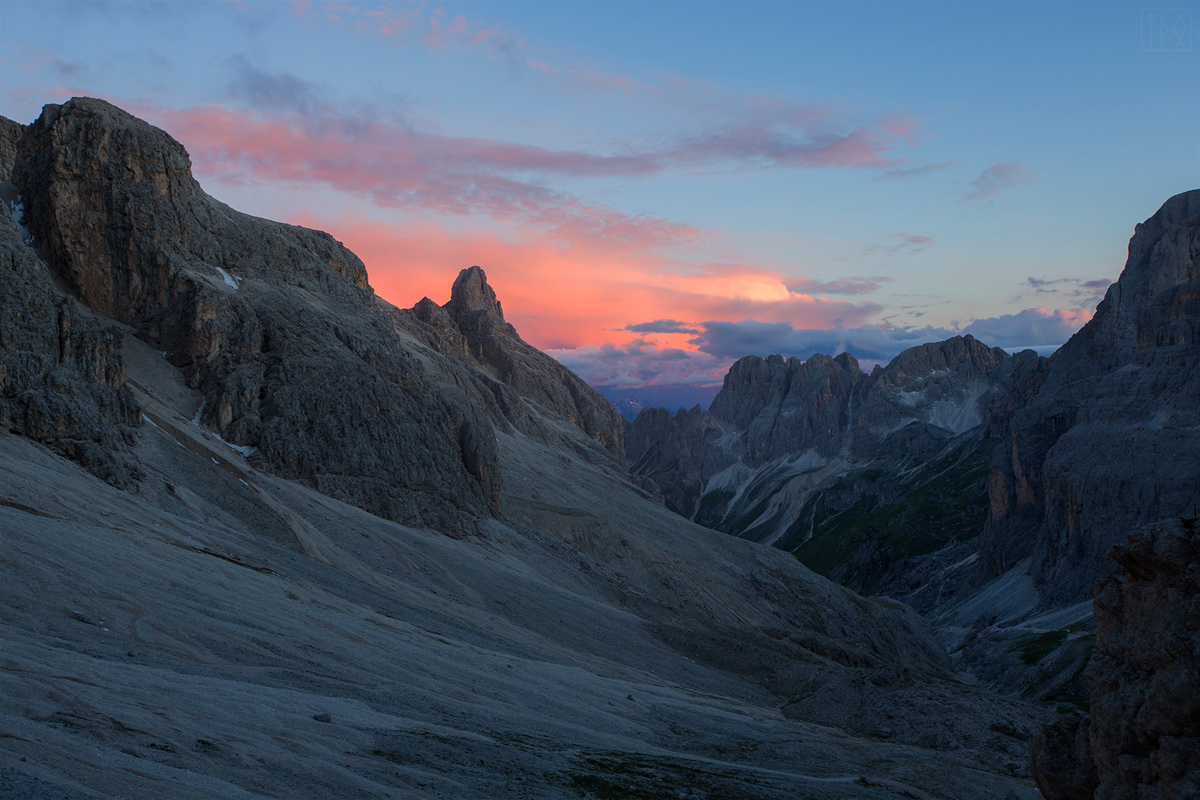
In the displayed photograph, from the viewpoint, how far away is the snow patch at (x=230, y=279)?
8288cm

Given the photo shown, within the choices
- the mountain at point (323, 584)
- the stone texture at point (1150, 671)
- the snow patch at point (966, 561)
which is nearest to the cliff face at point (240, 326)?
the mountain at point (323, 584)

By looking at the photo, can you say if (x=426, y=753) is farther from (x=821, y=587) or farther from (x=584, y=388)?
(x=584, y=388)

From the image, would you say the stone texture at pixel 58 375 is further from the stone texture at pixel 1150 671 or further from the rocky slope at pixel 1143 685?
the stone texture at pixel 1150 671

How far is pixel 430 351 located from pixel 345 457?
157 ft

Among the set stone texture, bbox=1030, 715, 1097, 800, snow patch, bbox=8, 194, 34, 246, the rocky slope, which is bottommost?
stone texture, bbox=1030, 715, 1097, 800

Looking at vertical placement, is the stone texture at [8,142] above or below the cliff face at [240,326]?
above

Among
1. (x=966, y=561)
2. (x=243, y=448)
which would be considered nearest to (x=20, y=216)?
(x=243, y=448)

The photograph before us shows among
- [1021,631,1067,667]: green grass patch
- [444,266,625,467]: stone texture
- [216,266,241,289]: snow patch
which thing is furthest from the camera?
[444,266,625,467]: stone texture

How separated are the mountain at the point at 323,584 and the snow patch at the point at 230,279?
1.24 feet

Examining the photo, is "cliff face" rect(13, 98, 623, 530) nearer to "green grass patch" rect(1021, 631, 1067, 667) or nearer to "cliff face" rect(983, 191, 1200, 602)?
"green grass patch" rect(1021, 631, 1067, 667)

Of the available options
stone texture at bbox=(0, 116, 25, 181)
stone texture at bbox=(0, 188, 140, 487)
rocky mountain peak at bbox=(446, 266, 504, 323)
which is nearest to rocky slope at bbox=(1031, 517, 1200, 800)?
stone texture at bbox=(0, 188, 140, 487)

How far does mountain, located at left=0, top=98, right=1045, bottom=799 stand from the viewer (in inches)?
822

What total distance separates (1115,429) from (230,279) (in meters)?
118

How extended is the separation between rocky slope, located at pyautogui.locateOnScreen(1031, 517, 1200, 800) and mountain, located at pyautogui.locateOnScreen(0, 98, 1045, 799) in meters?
10.4
